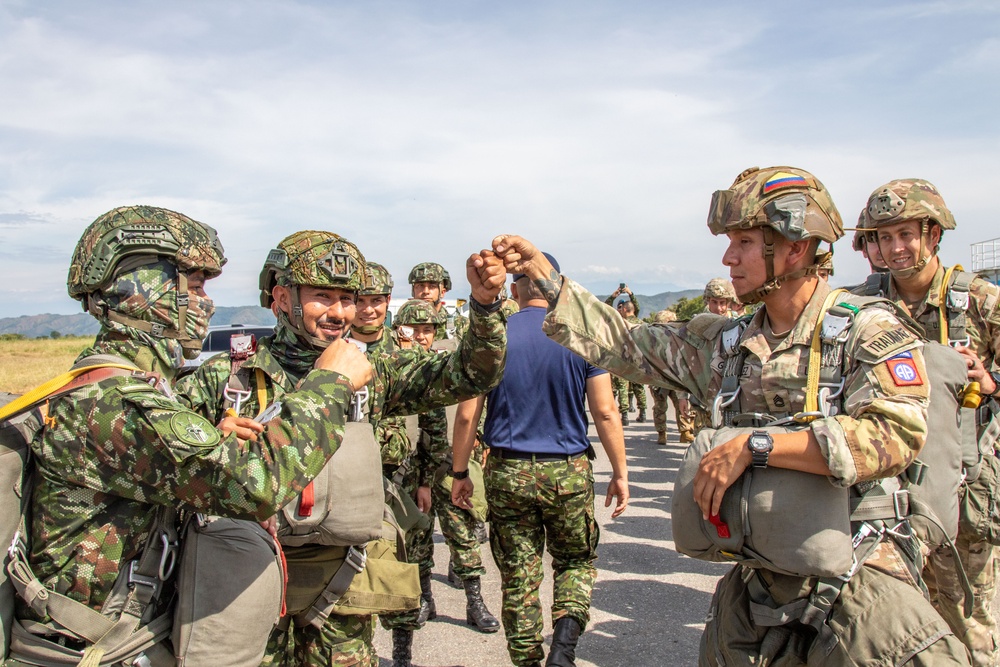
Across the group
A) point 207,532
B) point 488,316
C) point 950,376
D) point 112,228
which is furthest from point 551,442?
point 112,228

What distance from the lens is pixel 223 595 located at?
2617 millimetres

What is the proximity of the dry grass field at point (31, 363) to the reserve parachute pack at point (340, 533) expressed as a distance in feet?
66.0

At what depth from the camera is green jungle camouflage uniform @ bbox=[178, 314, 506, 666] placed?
3371 mm

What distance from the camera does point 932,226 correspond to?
187 inches

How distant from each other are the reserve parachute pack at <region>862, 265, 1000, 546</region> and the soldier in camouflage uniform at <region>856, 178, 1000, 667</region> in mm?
13

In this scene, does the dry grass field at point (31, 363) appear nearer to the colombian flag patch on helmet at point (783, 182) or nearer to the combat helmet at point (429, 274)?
the combat helmet at point (429, 274)

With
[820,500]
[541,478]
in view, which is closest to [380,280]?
[541,478]

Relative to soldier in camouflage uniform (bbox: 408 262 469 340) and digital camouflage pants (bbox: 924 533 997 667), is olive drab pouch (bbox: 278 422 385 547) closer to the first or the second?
digital camouflage pants (bbox: 924 533 997 667)

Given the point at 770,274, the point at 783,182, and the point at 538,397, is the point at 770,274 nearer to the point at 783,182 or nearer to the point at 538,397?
the point at 783,182

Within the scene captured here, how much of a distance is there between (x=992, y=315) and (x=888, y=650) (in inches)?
113

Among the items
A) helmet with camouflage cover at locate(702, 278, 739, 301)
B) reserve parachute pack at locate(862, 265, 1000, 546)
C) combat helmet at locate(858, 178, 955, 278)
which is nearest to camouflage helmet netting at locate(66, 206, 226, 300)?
combat helmet at locate(858, 178, 955, 278)

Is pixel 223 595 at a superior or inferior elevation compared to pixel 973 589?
superior

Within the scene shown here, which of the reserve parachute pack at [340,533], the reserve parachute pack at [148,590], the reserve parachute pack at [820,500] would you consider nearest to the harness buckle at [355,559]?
the reserve parachute pack at [340,533]

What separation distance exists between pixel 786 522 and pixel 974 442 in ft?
8.33
